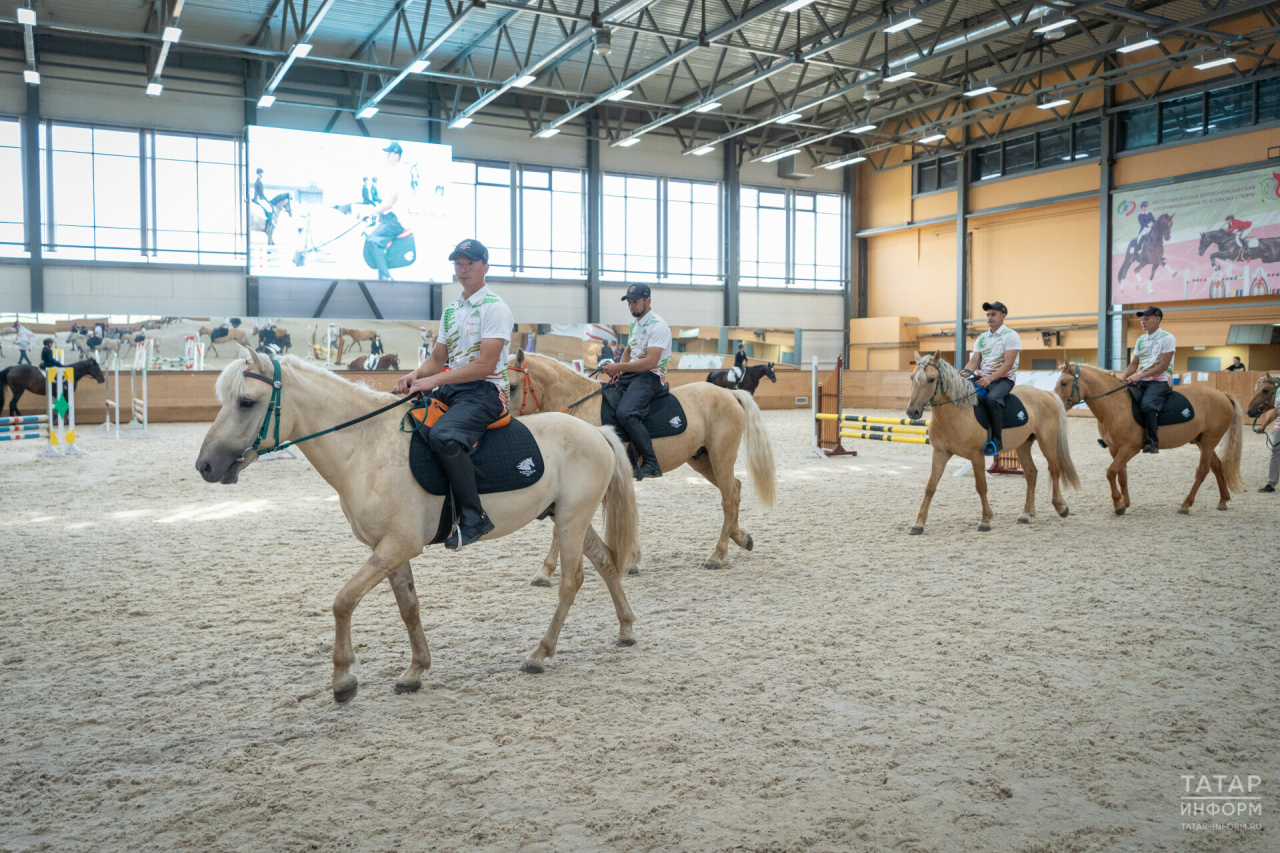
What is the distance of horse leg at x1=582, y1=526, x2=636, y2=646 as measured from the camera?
4188 millimetres

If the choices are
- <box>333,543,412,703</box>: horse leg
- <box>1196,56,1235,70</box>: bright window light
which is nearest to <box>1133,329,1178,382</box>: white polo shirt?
<box>333,543,412,703</box>: horse leg

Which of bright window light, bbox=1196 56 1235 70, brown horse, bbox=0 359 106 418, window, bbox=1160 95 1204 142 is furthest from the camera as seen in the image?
window, bbox=1160 95 1204 142

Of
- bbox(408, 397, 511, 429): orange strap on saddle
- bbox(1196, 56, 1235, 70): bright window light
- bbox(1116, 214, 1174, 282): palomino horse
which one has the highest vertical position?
bbox(1196, 56, 1235, 70): bright window light

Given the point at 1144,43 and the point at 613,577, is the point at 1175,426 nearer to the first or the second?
the point at 613,577

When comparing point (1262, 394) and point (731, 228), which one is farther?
point (731, 228)

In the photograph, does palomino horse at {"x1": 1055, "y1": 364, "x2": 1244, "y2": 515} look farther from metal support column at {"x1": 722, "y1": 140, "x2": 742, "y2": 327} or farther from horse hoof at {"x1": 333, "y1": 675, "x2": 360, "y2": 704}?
metal support column at {"x1": 722, "y1": 140, "x2": 742, "y2": 327}

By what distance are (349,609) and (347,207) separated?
62.7 ft

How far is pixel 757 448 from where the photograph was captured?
6.39 meters

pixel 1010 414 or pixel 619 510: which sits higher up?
pixel 1010 414

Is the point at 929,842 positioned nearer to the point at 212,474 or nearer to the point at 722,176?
the point at 212,474

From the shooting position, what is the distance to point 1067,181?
909 inches

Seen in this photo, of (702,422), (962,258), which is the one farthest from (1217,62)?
(702,422)

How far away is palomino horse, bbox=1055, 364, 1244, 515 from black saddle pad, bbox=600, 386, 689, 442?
4.65m

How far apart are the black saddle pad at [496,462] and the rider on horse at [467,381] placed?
0.05 meters
